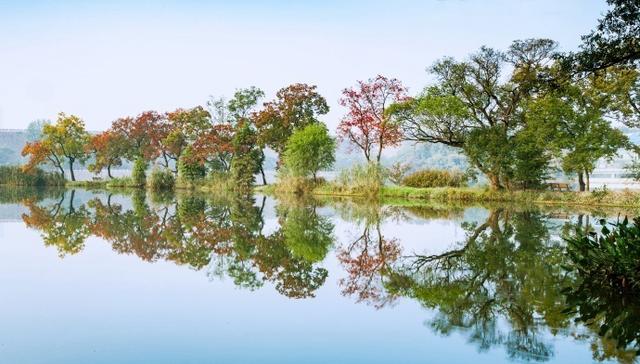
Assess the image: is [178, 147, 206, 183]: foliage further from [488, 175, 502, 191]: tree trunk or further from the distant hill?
the distant hill

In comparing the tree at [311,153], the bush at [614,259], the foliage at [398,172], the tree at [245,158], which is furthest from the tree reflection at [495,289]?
the tree at [245,158]

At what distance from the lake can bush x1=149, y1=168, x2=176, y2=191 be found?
26942 millimetres

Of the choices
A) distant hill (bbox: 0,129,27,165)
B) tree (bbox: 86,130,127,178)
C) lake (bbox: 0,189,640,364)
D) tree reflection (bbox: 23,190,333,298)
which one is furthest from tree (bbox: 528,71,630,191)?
distant hill (bbox: 0,129,27,165)

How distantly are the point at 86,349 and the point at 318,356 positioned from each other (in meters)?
1.91

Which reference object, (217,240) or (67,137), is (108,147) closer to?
(67,137)

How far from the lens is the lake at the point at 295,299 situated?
4750mm

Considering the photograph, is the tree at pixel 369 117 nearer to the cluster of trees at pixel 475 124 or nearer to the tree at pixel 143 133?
the cluster of trees at pixel 475 124

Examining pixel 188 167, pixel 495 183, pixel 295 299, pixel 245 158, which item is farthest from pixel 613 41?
pixel 188 167

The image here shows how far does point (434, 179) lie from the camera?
30000 mm

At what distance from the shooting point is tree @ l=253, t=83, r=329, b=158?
37.7 m

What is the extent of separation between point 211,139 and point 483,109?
Result: 2037 centimetres

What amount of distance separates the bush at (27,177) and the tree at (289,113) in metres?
18.6

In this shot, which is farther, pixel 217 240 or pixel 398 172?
pixel 398 172

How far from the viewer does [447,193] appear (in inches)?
1075
